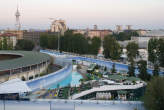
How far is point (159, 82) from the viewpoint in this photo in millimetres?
6262

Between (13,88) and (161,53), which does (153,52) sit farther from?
(13,88)

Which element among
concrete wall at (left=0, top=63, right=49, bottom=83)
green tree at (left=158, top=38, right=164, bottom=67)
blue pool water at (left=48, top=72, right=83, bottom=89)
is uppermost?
green tree at (left=158, top=38, right=164, bottom=67)

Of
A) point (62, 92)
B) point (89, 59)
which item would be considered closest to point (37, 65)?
point (62, 92)

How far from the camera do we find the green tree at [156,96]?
6.00 m

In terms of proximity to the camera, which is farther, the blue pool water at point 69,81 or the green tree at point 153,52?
the green tree at point 153,52

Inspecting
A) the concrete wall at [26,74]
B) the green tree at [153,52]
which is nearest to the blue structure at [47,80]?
the concrete wall at [26,74]

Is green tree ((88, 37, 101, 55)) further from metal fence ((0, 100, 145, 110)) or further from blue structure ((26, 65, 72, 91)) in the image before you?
metal fence ((0, 100, 145, 110))

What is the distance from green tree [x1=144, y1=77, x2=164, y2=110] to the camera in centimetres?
600

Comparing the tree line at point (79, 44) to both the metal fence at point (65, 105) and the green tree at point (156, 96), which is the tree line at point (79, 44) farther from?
the green tree at point (156, 96)

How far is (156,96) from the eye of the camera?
6.09 meters

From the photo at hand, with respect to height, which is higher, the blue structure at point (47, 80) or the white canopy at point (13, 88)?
the white canopy at point (13, 88)

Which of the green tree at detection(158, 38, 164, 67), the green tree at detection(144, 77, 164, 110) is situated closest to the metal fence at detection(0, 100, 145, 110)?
the green tree at detection(144, 77, 164, 110)

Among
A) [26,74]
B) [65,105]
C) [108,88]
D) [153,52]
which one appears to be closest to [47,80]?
[26,74]

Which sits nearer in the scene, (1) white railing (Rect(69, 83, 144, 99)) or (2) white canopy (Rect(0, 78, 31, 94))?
(2) white canopy (Rect(0, 78, 31, 94))
